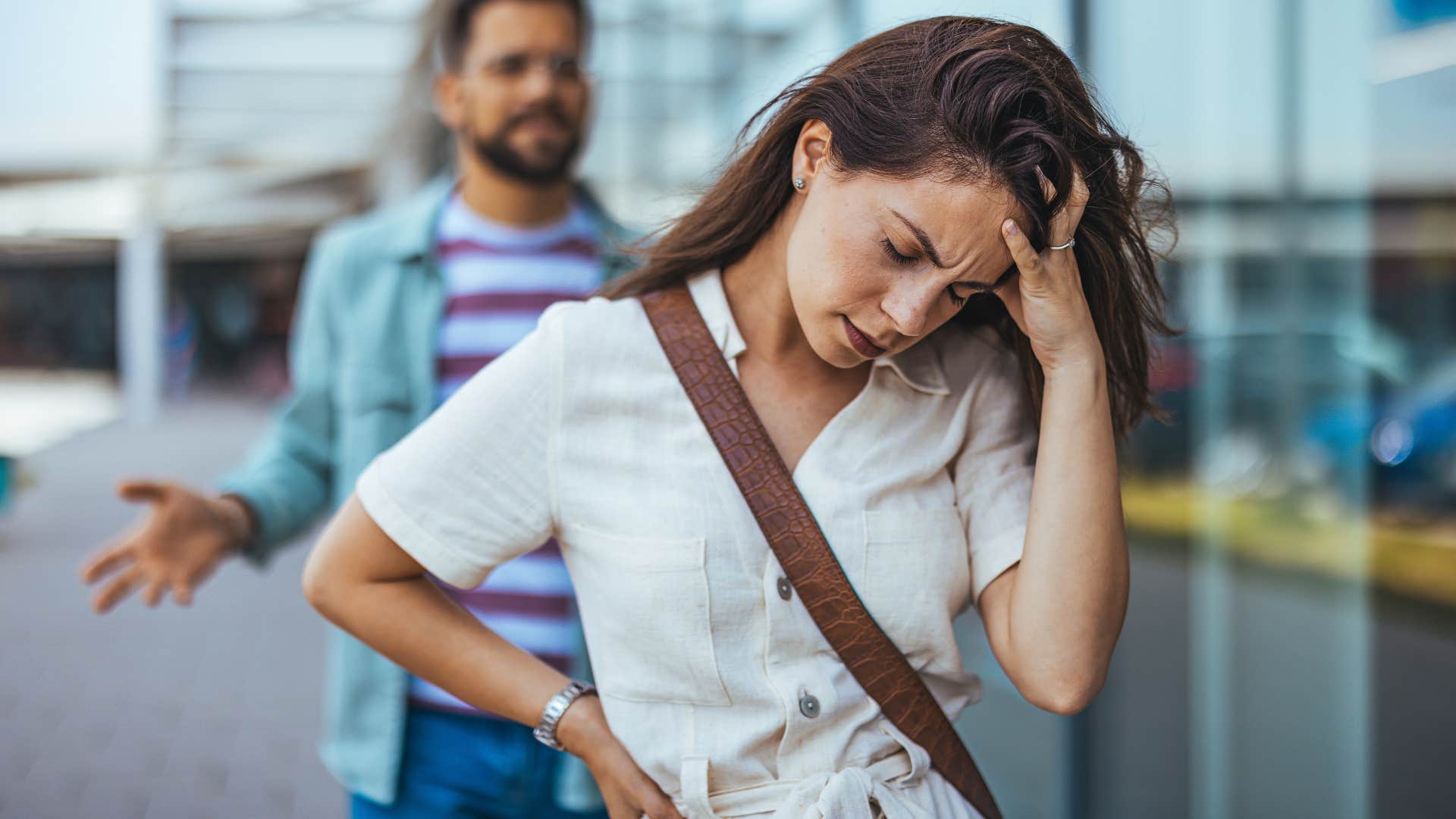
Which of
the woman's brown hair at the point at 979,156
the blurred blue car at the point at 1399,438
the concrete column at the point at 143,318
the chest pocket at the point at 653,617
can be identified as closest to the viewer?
the woman's brown hair at the point at 979,156

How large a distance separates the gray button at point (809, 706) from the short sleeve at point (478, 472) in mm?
378

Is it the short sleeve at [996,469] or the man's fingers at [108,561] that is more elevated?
the short sleeve at [996,469]

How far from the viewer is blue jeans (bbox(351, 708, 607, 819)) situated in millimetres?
2203

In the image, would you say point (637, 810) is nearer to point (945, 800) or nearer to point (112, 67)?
point (945, 800)

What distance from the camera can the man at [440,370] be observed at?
7.27 ft

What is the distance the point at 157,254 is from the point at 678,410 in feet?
59.9

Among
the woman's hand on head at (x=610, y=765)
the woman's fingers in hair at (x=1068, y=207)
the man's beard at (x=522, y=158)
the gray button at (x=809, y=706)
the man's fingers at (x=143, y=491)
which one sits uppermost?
the man's beard at (x=522, y=158)

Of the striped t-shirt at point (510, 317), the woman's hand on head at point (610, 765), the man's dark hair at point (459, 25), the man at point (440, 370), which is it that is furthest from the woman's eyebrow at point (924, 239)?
the man's dark hair at point (459, 25)

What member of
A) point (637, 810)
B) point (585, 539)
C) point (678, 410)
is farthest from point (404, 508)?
point (637, 810)

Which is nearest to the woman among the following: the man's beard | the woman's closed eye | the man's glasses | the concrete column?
the woman's closed eye

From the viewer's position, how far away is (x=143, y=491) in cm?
213

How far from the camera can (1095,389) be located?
146 centimetres

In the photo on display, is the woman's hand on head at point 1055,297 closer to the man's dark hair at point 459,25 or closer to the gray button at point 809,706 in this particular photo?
the gray button at point 809,706

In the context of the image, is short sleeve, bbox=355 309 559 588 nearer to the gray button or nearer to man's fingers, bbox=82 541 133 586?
the gray button
